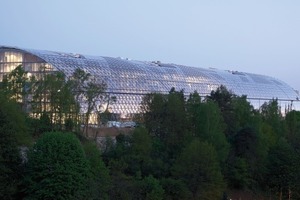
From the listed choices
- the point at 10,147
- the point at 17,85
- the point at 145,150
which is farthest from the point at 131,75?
the point at 10,147

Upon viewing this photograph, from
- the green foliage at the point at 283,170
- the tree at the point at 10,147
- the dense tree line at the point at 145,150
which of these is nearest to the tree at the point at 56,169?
the dense tree line at the point at 145,150

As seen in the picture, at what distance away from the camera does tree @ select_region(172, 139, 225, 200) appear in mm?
36594

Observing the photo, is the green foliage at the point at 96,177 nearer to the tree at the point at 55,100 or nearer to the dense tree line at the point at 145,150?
the dense tree line at the point at 145,150

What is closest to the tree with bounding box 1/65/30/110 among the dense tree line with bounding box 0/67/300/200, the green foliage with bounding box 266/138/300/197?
the dense tree line with bounding box 0/67/300/200

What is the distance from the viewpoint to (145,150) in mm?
38188

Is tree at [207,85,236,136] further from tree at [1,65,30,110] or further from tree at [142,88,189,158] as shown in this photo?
tree at [1,65,30,110]

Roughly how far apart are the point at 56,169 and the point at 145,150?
964 centimetres

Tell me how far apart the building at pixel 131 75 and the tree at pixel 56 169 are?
2383cm

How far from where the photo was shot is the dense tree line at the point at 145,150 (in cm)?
3030

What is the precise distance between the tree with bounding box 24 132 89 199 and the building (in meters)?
23.8

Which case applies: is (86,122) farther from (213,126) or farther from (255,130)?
(255,130)

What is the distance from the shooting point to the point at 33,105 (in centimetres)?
4041

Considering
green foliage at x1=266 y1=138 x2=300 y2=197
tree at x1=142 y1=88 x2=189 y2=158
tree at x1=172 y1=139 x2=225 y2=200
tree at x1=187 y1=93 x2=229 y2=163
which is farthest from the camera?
green foliage at x1=266 y1=138 x2=300 y2=197

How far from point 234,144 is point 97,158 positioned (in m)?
18.4
